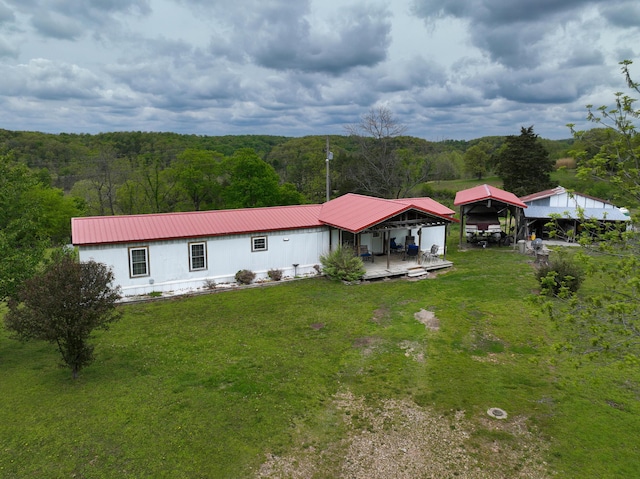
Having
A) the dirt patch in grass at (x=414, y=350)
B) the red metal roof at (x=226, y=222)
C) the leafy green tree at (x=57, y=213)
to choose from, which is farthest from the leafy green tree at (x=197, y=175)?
the dirt patch in grass at (x=414, y=350)

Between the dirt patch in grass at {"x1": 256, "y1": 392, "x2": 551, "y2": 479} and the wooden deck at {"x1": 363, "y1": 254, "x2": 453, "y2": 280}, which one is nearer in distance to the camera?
the dirt patch in grass at {"x1": 256, "y1": 392, "x2": 551, "y2": 479}

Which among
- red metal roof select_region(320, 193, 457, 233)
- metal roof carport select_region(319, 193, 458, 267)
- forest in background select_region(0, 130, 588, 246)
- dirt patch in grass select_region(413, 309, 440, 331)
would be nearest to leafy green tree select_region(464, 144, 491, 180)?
forest in background select_region(0, 130, 588, 246)

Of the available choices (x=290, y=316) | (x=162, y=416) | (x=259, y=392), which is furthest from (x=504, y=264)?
(x=162, y=416)

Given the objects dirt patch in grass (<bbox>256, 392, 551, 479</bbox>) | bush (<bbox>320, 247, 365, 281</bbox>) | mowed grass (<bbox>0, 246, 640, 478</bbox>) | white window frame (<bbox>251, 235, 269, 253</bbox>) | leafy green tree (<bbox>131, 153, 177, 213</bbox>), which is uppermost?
leafy green tree (<bbox>131, 153, 177, 213</bbox>)

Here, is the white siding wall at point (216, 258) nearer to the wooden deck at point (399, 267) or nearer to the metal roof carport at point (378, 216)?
the metal roof carport at point (378, 216)

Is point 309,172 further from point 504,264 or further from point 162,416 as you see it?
point 162,416

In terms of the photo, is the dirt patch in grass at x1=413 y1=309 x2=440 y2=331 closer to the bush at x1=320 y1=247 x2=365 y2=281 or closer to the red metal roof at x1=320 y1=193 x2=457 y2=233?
the bush at x1=320 y1=247 x2=365 y2=281
